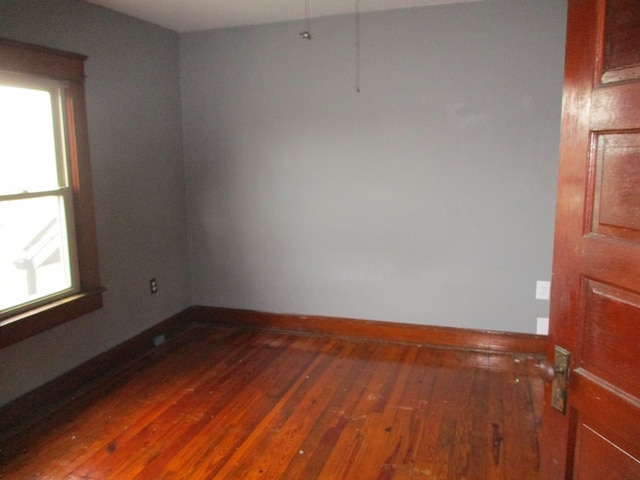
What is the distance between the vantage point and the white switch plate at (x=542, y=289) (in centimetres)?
352

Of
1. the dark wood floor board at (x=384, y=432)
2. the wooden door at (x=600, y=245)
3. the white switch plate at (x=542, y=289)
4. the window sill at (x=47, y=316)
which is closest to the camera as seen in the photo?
the wooden door at (x=600, y=245)

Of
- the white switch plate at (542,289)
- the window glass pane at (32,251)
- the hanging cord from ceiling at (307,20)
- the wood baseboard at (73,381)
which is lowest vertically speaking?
the wood baseboard at (73,381)

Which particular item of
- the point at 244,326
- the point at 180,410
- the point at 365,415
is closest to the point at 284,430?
the point at 365,415

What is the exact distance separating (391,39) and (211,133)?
1.60 m

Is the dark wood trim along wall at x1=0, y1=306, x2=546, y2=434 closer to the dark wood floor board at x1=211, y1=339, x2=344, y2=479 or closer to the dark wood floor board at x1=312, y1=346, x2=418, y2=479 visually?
the dark wood floor board at x1=312, y1=346, x2=418, y2=479

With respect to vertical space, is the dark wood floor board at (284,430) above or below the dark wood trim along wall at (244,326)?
below

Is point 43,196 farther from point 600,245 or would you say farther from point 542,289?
point 542,289

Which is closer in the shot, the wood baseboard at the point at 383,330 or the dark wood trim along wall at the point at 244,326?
the dark wood trim along wall at the point at 244,326

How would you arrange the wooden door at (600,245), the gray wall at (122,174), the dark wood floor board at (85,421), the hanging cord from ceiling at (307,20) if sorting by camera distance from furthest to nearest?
1. the hanging cord from ceiling at (307,20)
2. the gray wall at (122,174)
3. the dark wood floor board at (85,421)
4. the wooden door at (600,245)

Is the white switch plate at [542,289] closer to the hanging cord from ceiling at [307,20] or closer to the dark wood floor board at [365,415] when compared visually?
the dark wood floor board at [365,415]

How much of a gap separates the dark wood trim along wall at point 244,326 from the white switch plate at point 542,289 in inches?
11.5

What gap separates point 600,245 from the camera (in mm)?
1137

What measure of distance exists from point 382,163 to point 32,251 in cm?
237

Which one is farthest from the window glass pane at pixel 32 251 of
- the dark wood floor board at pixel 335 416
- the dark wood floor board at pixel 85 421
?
the dark wood floor board at pixel 335 416
